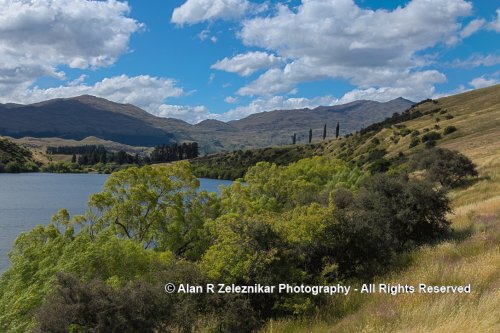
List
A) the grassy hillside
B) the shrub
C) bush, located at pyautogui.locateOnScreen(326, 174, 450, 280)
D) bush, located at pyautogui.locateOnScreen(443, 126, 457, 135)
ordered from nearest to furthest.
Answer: the grassy hillside < bush, located at pyautogui.locateOnScreen(326, 174, 450, 280) < the shrub < bush, located at pyautogui.locateOnScreen(443, 126, 457, 135)

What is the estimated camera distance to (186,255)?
34531 millimetres

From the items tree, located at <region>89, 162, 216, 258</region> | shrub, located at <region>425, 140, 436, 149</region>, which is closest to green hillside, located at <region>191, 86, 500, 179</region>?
shrub, located at <region>425, 140, 436, 149</region>

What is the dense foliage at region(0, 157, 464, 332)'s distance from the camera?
14500 millimetres

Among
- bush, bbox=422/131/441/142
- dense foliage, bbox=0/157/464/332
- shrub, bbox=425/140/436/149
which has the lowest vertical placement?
dense foliage, bbox=0/157/464/332

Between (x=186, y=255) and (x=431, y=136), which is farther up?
(x=431, y=136)

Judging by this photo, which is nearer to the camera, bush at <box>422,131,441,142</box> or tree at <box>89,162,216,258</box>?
tree at <box>89,162,216,258</box>

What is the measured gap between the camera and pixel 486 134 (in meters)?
97.6

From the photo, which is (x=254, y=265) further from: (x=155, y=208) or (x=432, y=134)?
(x=432, y=134)

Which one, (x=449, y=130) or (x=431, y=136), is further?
(x=449, y=130)

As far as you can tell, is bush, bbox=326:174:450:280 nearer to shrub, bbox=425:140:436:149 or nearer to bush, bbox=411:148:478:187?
bush, bbox=411:148:478:187

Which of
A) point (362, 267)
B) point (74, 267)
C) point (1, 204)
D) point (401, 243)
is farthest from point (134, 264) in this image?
point (1, 204)

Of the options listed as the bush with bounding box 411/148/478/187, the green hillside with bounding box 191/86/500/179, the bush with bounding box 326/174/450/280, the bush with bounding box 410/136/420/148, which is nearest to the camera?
the bush with bounding box 326/174/450/280

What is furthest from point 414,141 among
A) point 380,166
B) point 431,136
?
point 380,166

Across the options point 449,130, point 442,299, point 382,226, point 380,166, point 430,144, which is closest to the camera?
point 442,299
